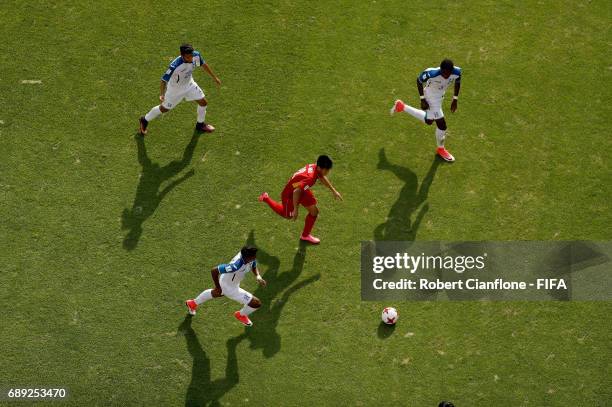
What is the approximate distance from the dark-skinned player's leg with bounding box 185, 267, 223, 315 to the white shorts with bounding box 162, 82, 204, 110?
4.39m

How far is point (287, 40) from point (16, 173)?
707cm

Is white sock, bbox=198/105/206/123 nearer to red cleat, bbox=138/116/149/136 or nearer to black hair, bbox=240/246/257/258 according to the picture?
red cleat, bbox=138/116/149/136

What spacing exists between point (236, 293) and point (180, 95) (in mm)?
4977

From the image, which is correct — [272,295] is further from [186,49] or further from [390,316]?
[186,49]

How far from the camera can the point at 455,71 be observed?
52.1 ft

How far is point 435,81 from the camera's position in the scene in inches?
636

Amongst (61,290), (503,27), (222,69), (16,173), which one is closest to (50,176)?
(16,173)

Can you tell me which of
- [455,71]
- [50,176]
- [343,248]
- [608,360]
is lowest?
[608,360]

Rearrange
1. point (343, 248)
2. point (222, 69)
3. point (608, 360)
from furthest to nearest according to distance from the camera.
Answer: point (222, 69)
point (343, 248)
point (608, 360)

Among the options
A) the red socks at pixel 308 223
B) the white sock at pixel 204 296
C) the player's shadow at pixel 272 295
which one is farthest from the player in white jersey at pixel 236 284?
the red socks at pixel 308 223

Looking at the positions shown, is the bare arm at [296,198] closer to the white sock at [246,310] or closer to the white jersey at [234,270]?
the white jersey at [234,270]

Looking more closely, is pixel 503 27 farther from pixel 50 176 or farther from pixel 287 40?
pixel 50 176

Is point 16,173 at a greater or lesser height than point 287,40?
lesser

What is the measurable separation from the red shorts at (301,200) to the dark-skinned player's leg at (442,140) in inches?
132
